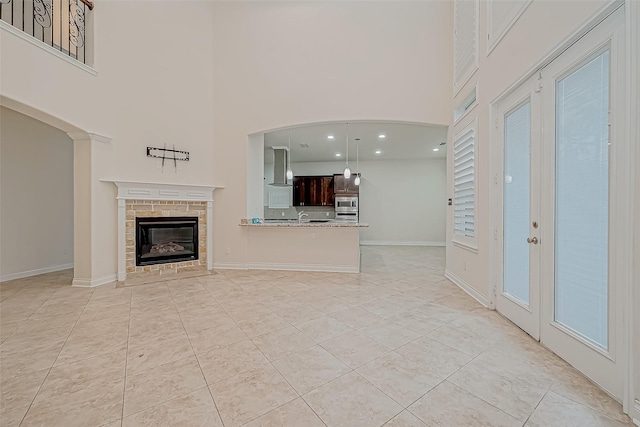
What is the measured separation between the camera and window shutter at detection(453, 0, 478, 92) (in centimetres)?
341

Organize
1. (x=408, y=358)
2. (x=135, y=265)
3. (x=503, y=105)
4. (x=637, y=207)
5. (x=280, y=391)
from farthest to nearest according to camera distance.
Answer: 1. (x=135, y=265)
2. (x=503, y=105)
3. (x=408, y=358)
4. (x=280, y=391)
5. (x=637, y=207)

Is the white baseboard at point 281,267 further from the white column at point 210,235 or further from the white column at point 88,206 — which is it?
the white column at point 88,206

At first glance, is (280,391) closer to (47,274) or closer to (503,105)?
(503,105)

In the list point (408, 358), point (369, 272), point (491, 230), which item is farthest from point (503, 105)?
point (369, 272)

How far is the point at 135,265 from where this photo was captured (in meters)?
4.33

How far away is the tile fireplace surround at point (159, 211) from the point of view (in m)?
4.19

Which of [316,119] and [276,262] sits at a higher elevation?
[316,119]

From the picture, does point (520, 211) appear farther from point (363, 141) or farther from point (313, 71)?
point (363, 141)

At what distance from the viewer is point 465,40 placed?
3.72 meters

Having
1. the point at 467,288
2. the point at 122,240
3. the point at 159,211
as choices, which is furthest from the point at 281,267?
the point at 467,288

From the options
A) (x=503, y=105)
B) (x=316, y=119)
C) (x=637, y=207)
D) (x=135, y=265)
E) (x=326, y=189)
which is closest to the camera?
(x=637, y=207)

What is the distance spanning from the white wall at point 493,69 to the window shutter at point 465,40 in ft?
0.44

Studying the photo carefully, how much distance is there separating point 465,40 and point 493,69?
Answer: 1.14 metres

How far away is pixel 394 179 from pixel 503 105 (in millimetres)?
6416
